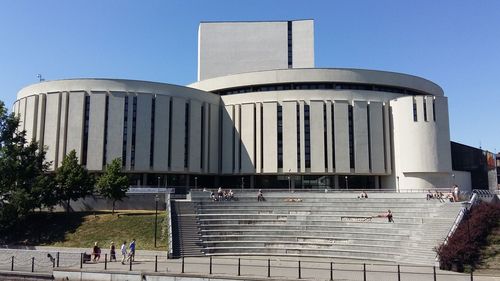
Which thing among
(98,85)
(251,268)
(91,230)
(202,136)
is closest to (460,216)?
(251,268)

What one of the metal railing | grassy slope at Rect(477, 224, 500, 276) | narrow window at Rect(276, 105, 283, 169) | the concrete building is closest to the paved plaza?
grassy slope at Rect(477, 224, 500, 276)

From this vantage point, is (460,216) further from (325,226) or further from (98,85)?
(98,85)

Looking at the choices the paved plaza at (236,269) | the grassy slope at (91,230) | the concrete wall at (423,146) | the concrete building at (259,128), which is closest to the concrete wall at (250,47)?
the concrete building at (259,128)

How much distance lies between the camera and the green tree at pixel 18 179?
147ft

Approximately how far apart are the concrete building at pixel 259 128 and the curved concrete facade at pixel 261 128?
6.3 inches

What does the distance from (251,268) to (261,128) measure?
147 feet

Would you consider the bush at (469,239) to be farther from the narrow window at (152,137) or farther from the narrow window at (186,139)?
the narrow window at (152,137)

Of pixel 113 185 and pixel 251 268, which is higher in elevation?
pixel 113 185

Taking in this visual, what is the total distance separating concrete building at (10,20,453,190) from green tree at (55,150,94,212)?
12109mm

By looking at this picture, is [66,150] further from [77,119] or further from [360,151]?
[360,151]

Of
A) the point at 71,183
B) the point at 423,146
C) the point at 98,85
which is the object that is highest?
the point at 98,85

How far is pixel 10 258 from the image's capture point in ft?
96.5

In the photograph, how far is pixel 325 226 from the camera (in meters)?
37.3

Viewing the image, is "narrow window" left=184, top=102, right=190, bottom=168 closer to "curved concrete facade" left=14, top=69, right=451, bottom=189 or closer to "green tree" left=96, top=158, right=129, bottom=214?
"curved concrete facade" left=14, top=69, right=451, bottom=189
